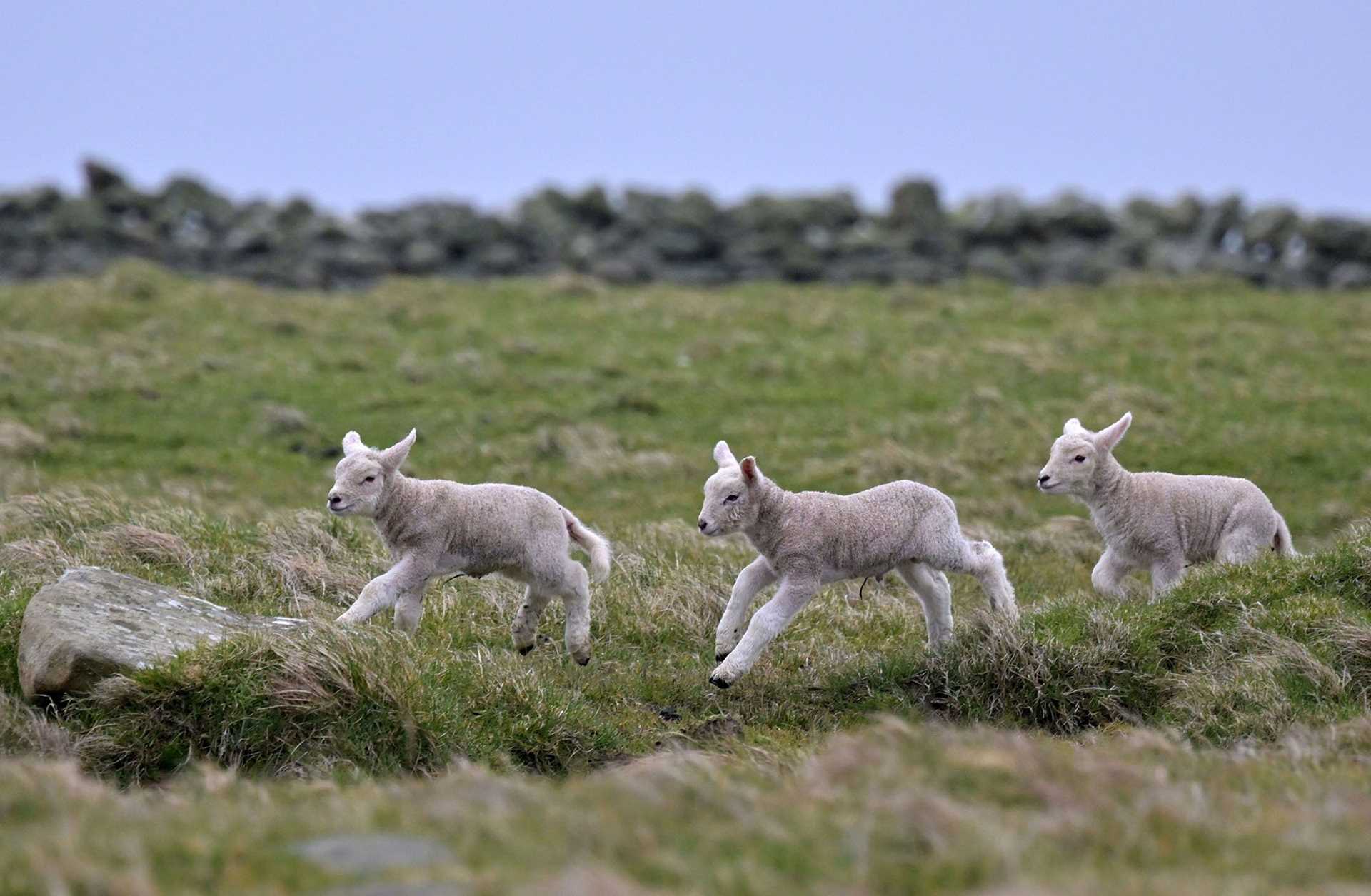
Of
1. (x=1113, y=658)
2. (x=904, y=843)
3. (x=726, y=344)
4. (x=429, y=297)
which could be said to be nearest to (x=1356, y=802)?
(x=904, y=843)

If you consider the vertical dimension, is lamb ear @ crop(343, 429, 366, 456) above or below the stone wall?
above

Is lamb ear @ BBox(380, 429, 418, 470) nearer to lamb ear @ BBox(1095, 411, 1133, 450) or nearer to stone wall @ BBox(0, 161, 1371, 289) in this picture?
lamb ear @ BBox(1095, 411, 1133, 450)

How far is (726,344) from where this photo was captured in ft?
84.4

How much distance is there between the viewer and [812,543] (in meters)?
10.3

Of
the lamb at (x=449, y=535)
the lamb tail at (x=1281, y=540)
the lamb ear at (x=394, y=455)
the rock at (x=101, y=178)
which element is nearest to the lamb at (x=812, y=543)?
the lamb at (x=449, y=535)

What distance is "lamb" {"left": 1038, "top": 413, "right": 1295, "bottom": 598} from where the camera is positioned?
12039 millimetres

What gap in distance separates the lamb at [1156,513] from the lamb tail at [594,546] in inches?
141

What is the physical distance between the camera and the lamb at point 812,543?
10.1m

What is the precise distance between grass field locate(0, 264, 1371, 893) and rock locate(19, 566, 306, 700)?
21 centimetres

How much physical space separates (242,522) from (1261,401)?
1495 cm

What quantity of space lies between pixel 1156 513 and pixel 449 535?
18.5 feet

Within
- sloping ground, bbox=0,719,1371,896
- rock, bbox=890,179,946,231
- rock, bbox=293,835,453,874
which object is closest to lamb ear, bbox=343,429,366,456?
sloping ground, bbox=0,719,1371,896

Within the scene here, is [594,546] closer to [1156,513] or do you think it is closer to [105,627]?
[105,627]

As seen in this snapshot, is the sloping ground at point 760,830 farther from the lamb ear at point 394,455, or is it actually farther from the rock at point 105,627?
the lamb ear at point 394,455
